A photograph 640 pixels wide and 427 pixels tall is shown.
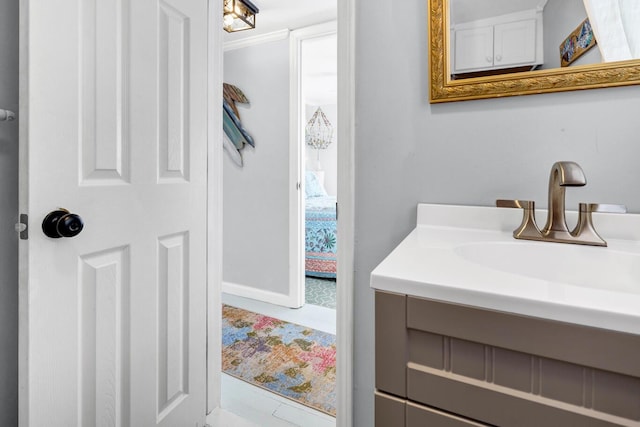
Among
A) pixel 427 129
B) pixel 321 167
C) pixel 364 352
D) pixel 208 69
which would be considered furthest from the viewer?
pixel 321 167

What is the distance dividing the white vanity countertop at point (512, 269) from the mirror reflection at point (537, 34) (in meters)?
0.40

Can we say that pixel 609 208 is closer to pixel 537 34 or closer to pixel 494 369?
pixel 537 34

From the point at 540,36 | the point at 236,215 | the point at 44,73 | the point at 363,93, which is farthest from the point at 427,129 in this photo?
the point at 236,215

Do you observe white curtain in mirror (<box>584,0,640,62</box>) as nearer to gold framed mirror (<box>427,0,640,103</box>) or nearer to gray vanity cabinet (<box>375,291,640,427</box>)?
gold framed mirror (<box>427,0,640,103</box>)

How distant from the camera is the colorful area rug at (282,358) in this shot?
162 cm

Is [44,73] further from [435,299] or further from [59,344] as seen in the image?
[435,299]

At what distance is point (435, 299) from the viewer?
50cm

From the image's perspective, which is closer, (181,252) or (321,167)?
(181,252)

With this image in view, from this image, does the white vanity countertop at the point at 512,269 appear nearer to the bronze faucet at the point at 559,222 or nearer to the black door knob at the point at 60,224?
the bronze faucet at the point at 559,222

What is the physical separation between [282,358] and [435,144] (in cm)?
146

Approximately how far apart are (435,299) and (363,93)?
2.65ft

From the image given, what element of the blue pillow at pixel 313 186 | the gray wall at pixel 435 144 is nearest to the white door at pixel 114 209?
the gray wall at pixel 435 144

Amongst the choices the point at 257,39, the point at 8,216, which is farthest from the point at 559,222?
the point at 257,39

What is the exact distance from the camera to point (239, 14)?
2057 mm
